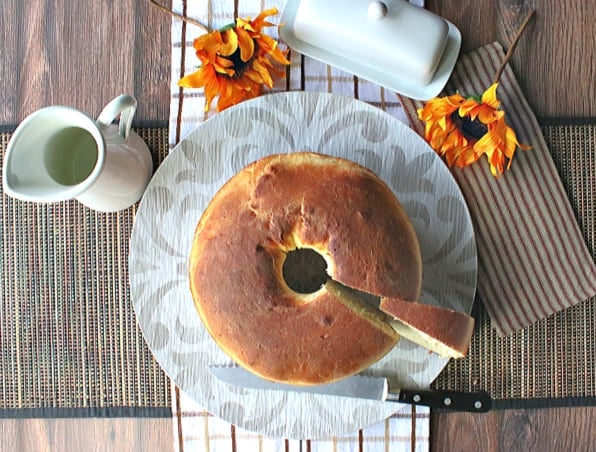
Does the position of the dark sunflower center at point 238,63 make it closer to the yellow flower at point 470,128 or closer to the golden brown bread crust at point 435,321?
the yellow flower at point 470,128

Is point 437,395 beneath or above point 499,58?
beneath

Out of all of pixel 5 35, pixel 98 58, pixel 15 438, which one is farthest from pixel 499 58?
pixel 15 438

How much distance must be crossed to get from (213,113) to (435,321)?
1.56ft

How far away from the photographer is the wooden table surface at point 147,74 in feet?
3.06

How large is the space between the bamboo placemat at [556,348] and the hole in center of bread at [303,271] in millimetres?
260

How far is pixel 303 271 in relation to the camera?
2.87 ft

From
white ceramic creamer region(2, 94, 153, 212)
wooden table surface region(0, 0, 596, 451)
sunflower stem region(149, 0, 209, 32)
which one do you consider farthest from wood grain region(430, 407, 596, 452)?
sunflower stem region(149, 0, 209, 32)

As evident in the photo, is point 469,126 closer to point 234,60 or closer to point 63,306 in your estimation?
point 234,60

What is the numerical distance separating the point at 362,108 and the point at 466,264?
0.95ft

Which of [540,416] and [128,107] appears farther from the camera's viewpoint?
[540,416]

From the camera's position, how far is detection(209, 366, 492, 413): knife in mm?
855

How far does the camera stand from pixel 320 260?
0.88 m

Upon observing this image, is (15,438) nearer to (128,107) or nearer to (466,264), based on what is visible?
(128,107)

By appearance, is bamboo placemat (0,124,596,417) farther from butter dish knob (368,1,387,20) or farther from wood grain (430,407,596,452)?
butter dish knob (368,1,387,20)
